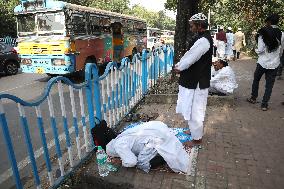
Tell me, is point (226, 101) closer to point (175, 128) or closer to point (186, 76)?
point (175, 128)

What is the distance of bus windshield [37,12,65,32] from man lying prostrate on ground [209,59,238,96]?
18.7ft

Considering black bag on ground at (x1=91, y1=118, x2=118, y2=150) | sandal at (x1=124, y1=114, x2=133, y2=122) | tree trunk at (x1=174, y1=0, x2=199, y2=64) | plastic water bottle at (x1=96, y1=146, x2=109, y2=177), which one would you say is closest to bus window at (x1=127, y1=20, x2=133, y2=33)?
tree trunk at (x1=174, y1=0, x2=199, y2=64)

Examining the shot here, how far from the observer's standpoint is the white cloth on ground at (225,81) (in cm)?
628

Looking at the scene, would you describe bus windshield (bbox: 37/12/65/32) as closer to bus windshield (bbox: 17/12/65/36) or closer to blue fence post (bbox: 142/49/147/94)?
bus windshield (bbox: 17/12/65/36)

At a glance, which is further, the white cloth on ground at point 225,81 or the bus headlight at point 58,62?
the bus headlight at point 58,62

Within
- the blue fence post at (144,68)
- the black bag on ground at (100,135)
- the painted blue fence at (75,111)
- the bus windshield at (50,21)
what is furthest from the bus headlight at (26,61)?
the black bag on ground at (100,135)

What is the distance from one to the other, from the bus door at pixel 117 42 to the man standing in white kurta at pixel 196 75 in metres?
10.0

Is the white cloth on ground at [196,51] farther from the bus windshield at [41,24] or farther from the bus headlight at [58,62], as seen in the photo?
the bus windshield at [41,24]

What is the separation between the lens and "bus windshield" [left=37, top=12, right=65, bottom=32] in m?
9.38

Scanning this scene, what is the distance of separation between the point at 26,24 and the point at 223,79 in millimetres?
7551

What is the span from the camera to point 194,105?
4082 mm

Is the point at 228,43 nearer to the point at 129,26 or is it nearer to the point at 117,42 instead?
the point at 129,26

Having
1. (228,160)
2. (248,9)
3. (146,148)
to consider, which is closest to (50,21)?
(146,148)

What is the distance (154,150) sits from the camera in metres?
3.40
